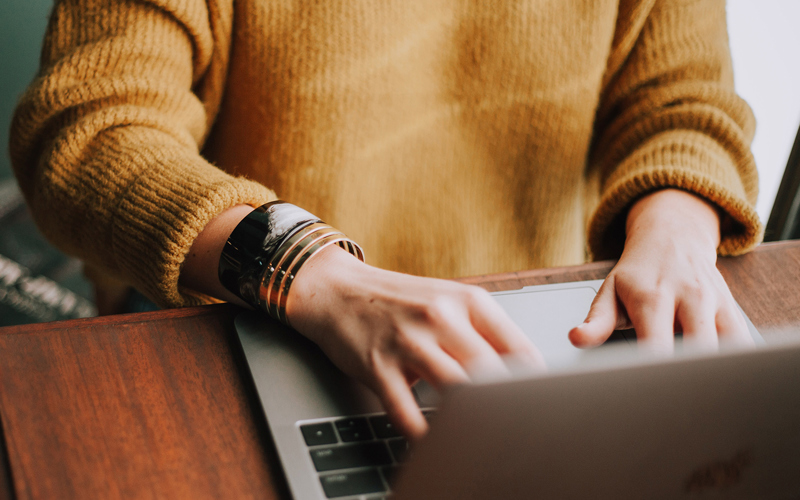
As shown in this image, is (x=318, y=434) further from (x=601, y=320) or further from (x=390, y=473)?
(x=601, y=320)

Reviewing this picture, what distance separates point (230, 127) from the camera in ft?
2.15

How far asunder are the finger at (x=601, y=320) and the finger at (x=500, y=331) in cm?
5

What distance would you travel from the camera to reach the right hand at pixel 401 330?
306mm

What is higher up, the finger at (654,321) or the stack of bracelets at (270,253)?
the stack of bracelets at (270,253)

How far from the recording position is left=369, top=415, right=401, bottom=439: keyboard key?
302 millimetres

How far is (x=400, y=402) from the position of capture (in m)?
0.30

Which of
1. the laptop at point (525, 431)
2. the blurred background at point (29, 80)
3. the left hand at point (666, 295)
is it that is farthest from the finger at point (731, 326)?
the blurred background at point (29, 80)

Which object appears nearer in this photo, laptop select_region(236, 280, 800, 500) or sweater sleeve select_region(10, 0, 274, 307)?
laptop select_region(236, 280, 800, 500)

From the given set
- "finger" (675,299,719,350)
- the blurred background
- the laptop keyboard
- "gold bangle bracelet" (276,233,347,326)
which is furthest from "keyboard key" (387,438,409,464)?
the blurred background

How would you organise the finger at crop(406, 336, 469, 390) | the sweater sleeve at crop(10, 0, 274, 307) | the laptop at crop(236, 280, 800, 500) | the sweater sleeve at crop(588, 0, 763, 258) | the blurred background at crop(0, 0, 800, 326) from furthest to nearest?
the blurred background at crop(0, 0, 800, 326) → the sweater sleeve at crop(588, 0, 763, 258) → the sweater sleeve at crop(10, 0, 274, 307) → the finger at crop(406, 336, 469, 390) → the laptop at crop(236, 280, 800, 500)

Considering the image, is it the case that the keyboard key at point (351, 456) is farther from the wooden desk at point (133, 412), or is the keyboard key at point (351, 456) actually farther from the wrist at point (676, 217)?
the wrist at point (676, 217)

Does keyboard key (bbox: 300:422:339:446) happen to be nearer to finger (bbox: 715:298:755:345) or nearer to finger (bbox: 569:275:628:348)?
finger (bbox: 569:275:628:348)

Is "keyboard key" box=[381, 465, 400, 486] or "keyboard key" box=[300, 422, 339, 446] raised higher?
"keyboard key" box=[300, 422, 339, 446]

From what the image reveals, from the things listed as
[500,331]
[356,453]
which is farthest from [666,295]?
[356,453]
